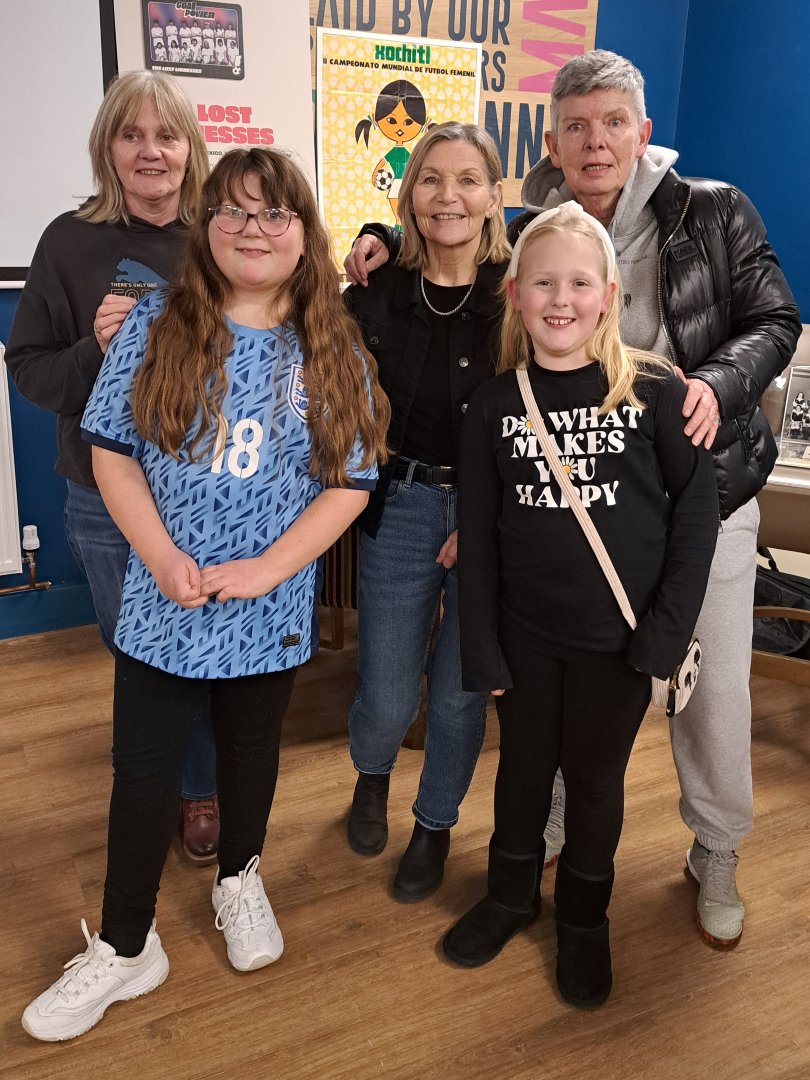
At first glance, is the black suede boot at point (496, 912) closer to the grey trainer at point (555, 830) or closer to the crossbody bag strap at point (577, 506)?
the grey trainer at point (555, 830)

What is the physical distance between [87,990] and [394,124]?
316 cm

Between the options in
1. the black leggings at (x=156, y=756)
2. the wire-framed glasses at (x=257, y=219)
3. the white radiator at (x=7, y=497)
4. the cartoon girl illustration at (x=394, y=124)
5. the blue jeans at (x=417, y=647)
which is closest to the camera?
the wire-framed glasses at (x=257, y=219)

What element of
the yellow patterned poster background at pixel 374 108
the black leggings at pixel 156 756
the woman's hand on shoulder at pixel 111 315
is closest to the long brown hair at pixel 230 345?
the woman's hand on shoulder at pixel 111 315

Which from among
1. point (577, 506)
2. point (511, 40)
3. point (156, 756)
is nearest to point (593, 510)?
point (577, 506)

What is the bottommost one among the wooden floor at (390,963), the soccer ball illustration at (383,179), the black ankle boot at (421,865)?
the wooden floor at (390,963)

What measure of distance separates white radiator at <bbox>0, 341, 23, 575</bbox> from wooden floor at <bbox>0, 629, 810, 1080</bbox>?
828 mm

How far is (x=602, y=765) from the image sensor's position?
61.1 inches

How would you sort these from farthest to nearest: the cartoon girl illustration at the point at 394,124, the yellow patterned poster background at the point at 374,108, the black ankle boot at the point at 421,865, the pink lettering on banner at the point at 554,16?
the pink lettering on banner at the point at 554,16, the cartoon girl illustration at the point at 394,124, the yellow patterned poster background at the point at 374,108, the black ankle boot at the point at 421,865

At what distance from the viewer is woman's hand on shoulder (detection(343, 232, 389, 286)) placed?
172 centimetres

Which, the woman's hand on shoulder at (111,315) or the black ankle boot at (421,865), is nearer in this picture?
the woman's hand on shoulder at (111,315)

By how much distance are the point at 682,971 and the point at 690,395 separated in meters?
1.07

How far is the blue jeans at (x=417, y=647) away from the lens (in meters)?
1.74

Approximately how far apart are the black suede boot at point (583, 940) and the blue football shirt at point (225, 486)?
68cm

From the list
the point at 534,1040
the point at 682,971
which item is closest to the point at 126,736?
the point at 534,1040
